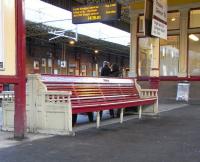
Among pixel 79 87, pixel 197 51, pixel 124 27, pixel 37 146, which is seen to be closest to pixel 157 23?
pixel 79 87

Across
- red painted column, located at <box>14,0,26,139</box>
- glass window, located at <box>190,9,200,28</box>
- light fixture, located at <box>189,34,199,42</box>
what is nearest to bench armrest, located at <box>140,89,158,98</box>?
red painted column, located at <box>14,0,26,139</box>

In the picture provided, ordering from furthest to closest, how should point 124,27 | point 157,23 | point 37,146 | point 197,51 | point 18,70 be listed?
point 124,27 → point 197,51 → point 157,23 → point 18,70 → point 37,146

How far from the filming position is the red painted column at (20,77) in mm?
7875

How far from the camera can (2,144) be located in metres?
7.27

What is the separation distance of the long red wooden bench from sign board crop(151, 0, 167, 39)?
1.80m

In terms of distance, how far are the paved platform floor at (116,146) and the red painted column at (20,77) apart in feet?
1.59

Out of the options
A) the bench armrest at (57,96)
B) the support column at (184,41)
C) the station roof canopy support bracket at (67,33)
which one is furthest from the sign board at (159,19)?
the station roof canopy support bracket at (67,33)

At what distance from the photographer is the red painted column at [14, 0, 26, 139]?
25.8 ft

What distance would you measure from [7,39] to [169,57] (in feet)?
45.2

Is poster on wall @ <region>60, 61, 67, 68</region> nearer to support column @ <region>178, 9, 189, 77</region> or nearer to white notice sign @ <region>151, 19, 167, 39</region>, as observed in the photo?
support column @ <region>178, 9, 189, 77</region>

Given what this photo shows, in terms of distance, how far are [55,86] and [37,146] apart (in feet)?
7.25

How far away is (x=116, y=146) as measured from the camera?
7059mm

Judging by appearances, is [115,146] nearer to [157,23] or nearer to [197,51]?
[157,23]

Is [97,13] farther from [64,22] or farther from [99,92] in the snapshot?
[64,22]
